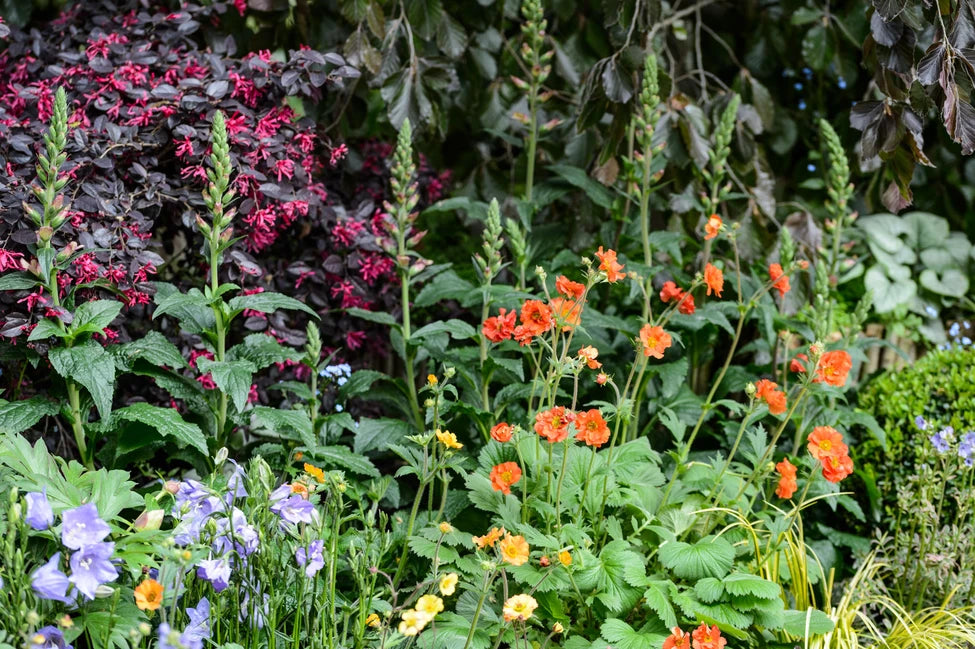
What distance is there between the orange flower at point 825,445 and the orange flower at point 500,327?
2.10ft

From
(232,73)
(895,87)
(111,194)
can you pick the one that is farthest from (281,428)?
(895,87)

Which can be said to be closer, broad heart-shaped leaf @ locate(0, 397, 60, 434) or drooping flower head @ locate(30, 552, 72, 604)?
drooping flower head @ locate(30, 552, 72, 604)

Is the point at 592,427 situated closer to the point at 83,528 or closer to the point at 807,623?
the point at 807,623

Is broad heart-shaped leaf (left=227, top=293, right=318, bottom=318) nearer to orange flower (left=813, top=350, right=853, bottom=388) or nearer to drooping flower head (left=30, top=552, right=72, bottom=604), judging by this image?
drooping flower head (left=30, top=552, right=72, bottom=604)

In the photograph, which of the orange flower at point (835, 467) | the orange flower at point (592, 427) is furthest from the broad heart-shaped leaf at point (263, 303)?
the orange flower at point (835, 467)

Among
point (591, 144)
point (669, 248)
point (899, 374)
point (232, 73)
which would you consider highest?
point (232, 73)

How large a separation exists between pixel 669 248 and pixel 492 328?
0.88 m

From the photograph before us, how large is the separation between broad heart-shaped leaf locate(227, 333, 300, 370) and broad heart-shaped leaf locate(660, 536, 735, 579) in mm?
893

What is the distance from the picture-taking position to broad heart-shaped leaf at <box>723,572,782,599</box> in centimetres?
171

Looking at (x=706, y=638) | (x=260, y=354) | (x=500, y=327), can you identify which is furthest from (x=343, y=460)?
(x=706, y=638)

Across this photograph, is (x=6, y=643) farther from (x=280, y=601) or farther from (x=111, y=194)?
(x=111, y=194)

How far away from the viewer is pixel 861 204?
3742mm

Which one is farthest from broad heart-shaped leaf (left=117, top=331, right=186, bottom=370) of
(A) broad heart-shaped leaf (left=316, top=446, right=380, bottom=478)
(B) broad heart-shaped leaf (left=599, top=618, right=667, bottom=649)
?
(B) broad heart-shaped leaf (left=599, top=618, right=667, bottom=649)

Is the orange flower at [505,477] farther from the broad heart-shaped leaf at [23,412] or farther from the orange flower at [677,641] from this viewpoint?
the broad heart-shaped leaf at [23,412]
